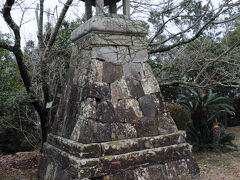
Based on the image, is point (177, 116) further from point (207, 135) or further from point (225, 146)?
point (225, 146)

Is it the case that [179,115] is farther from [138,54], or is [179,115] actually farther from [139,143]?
[139,143]

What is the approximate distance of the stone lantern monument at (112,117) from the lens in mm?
3129

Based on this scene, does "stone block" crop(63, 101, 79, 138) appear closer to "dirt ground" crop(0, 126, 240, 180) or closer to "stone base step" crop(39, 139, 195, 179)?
"stone base step" crop(39, 139, 195, 179)

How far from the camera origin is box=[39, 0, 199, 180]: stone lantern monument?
3.13 meters

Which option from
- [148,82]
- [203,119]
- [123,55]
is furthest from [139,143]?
[203,119]

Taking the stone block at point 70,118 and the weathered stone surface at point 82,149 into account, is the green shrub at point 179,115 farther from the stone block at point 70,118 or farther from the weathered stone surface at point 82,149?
the weathered stone surface at point 82,149

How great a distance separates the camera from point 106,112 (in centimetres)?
333

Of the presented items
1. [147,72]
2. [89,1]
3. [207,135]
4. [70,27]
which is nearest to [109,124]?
[147,72]

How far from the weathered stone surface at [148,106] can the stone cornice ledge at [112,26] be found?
41.7 inches

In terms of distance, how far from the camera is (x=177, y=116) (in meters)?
6.88

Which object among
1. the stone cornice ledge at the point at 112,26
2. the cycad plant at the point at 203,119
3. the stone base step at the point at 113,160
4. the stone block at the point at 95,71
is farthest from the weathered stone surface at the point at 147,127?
the cycad plant at the point at 203,119

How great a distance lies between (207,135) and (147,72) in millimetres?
4752

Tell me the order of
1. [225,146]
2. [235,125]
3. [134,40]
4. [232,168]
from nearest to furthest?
1. [134,40]
2. [232,168]
3. [225,146]
4. [235,125]

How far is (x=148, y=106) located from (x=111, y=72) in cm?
76
